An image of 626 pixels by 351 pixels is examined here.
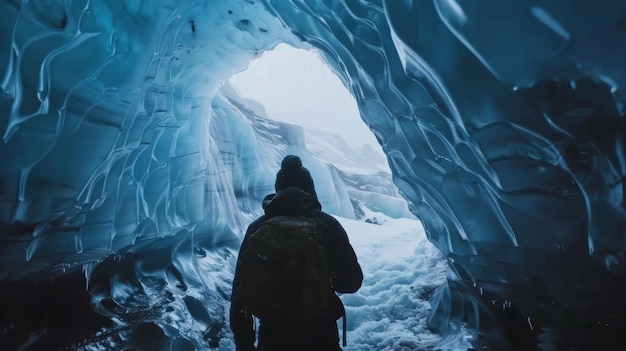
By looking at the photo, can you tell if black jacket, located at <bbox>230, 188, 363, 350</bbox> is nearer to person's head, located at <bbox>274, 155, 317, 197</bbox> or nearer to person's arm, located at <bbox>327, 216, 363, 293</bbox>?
person's arm, located at <bbox>327, 216, 363, 293</bbox>

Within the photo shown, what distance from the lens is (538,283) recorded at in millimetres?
2785

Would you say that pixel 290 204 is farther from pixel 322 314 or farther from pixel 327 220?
pixel 322 314

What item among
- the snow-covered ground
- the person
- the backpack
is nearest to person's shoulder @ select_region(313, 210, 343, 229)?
the person

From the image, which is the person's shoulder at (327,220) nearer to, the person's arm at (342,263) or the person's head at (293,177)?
the person's arm at (342,263)

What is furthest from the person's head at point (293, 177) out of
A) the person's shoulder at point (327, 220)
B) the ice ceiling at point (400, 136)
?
the ice ceiling at point (400, 136)

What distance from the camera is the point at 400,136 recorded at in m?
4.05

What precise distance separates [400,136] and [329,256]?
2.36 m

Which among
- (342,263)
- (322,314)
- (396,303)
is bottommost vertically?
(396,303)

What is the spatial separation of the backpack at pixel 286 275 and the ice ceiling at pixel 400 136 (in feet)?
4.95

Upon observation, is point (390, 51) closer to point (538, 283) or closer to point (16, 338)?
point (538, 283)

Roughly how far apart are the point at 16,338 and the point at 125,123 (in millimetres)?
2282

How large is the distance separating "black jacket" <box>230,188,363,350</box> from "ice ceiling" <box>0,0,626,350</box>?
131 cm

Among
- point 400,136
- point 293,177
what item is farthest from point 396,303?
point 293,177

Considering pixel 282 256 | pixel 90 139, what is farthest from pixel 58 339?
pixel 282 256
